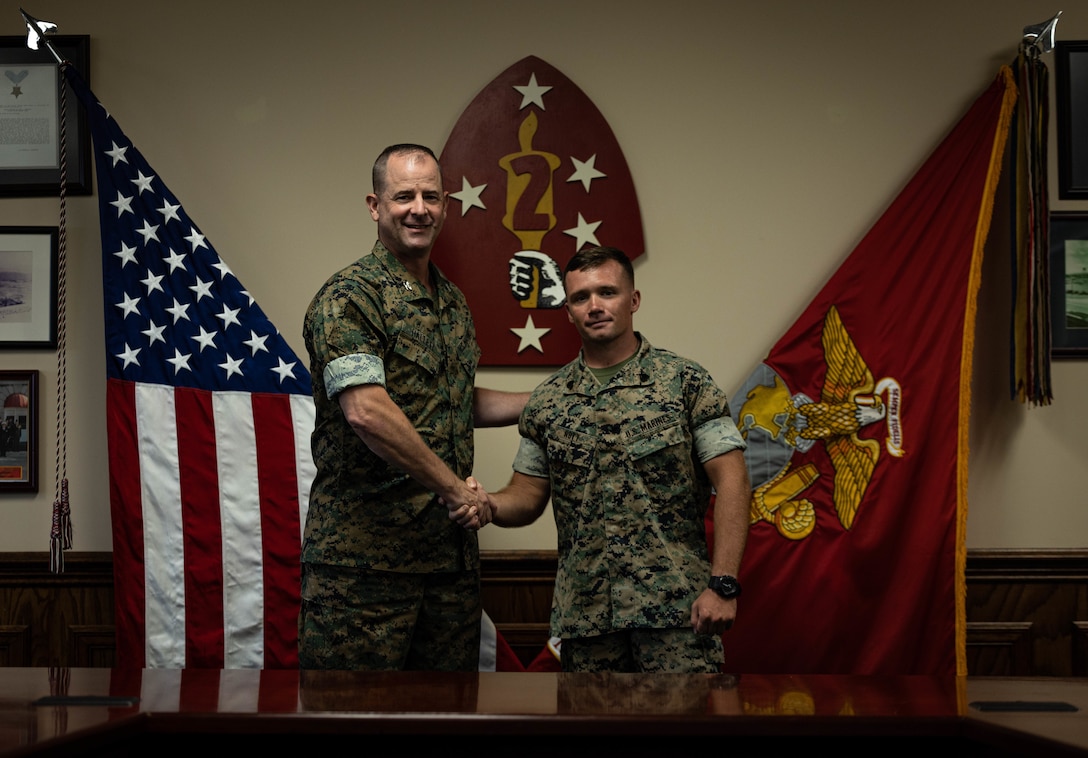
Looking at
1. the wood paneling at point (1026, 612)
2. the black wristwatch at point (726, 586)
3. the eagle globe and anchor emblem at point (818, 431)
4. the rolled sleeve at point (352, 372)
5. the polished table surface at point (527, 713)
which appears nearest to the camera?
the polished table surface at point (527, 713)

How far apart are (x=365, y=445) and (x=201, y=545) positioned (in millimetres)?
872

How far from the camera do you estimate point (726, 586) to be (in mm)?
2049

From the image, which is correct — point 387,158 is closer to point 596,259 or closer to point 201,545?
point 596,259

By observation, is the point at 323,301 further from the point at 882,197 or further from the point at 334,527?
the point at 882,197

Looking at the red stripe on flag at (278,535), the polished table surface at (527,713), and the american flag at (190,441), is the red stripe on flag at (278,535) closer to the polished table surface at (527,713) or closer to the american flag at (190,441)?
the american flag at (190,441)

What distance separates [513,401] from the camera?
2.58 m

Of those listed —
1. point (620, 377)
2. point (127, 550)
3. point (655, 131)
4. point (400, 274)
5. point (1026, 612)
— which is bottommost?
point (1026, 612)

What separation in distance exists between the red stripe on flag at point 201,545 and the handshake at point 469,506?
36.2 inches

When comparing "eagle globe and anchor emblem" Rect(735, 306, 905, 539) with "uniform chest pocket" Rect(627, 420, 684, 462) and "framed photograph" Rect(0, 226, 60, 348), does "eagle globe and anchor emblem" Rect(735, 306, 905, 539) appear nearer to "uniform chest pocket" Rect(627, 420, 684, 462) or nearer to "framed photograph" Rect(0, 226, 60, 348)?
"uniform chest pocket" Rect(627, 420, 684, 462)

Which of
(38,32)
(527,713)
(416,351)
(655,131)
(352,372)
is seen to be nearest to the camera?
(527,713)

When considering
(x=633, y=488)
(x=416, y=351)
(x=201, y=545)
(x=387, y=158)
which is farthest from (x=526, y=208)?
(x=201, y=545)

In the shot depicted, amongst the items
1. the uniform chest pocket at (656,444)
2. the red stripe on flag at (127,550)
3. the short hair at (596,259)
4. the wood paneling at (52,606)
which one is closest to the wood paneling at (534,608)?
the wood paneling at (52,606)

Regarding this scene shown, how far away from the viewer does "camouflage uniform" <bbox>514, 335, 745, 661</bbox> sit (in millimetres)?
2094

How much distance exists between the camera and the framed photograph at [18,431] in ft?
9.77
